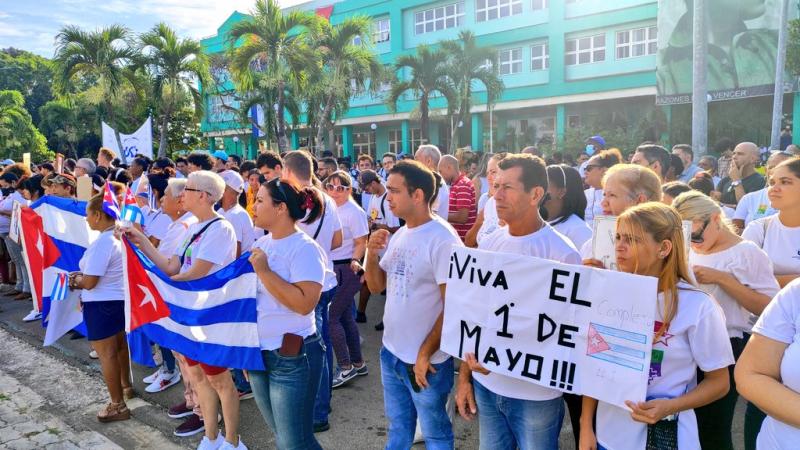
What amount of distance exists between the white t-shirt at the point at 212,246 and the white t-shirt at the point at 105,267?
90cm

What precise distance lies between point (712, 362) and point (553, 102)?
102 ft

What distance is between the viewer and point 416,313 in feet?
9.89

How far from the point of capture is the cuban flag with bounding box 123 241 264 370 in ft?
10.7

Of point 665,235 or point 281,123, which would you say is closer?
point 665,235

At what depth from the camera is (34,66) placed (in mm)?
55188

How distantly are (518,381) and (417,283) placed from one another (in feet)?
2.41

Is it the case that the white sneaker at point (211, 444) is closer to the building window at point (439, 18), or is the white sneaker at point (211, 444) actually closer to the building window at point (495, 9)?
the building window at point (495, 9)

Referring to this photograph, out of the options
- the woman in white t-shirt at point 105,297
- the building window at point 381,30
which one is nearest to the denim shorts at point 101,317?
the woman in white t-shirt at point 105,297

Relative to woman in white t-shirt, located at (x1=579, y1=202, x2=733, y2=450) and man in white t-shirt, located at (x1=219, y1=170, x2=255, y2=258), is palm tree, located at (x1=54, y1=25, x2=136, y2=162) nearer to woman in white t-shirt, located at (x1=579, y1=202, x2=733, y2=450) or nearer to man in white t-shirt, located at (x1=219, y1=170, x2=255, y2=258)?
man in white t-shirt, located at (x1=219, y1=170, x2=255, y2=258)

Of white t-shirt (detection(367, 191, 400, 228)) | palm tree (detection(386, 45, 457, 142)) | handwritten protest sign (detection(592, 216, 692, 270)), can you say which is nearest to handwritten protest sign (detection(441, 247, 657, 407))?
handwritten protest sign (detection(592, 216, 692, 270))

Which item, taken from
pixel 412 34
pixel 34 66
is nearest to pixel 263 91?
pixel 412 34

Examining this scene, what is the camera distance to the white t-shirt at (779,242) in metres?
3.37

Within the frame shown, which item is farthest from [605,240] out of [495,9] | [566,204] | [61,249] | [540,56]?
[495,9]

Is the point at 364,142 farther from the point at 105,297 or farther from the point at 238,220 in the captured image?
the point at 105,297
